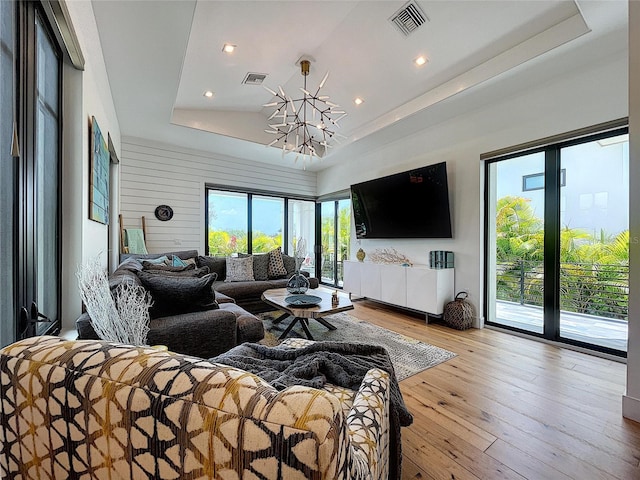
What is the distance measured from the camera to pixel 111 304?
1227 mm

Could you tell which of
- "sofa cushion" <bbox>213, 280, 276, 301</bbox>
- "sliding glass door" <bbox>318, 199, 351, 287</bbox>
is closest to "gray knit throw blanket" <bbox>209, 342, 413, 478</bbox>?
"sofa cushion" <bbox>213, 280, 276, 301</bbox>

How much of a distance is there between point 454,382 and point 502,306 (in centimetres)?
185

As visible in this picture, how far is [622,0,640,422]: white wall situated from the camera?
5.77 ft

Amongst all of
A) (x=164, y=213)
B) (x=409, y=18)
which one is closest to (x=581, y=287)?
(x=409, y=18)

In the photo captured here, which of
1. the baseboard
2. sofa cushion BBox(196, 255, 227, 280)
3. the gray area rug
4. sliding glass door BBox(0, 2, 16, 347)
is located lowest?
the gray area rug

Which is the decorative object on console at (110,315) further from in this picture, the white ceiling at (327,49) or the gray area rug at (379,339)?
the white ceiling at (327,49)

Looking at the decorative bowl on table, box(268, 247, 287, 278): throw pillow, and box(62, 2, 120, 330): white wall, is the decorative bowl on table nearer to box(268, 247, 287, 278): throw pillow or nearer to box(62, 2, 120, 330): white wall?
box(268, 247, 287, 278): throw pillow

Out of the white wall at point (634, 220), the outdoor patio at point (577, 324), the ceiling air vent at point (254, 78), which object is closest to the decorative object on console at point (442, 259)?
the outdoor patio at point (577, 324)

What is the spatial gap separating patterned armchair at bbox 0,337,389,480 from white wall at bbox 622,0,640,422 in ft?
7.22

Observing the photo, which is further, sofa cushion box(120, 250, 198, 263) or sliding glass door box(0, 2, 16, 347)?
sofa cushion box(120, 250, 198, 263)

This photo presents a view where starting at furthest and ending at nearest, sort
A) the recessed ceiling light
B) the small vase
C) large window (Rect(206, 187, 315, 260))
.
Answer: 1. large window (Rect(206, 187, 315, 260))
2. the small vase
3. the recessed ceiling light

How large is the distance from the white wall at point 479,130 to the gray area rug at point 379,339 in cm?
124

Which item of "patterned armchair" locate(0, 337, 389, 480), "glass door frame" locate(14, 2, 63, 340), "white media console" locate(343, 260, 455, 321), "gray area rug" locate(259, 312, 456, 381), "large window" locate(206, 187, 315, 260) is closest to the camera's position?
"patterned armchair" locate(0, 337, 389, 480)

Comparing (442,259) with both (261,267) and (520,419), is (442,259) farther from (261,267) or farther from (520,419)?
(261,267)
